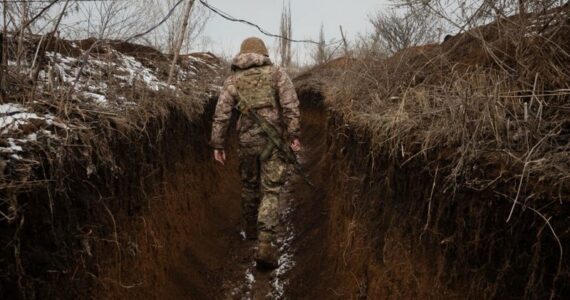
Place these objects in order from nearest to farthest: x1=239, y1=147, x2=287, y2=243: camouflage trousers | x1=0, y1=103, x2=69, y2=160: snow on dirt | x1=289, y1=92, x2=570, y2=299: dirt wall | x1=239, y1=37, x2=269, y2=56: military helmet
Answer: x1=289, y1=92, x2=570, y2=299: dirt wall, x1=0, y1=103, x2=69, y2=160: snow on dirt, x1=239, y1=147, x2=287, y2=243: camouflage trousers, x1=239, y1=37, x2=269, y2=56: military helmet

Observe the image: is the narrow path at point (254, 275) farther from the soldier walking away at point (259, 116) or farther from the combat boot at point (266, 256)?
the soldier walking away at point (259, 116)

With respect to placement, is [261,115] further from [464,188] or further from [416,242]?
[464,188]

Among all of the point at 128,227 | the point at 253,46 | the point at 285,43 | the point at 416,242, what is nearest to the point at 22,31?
the point at 128,227

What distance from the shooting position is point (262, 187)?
475 cm

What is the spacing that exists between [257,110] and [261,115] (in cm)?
8

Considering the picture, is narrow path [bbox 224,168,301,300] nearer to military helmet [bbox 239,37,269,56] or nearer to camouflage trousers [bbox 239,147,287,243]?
camouflage trousers [bbox 239,147,287,243]

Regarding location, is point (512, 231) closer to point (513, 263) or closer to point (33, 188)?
point (513, 263)

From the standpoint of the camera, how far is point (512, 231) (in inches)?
72.7

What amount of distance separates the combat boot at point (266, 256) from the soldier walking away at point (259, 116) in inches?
13.5

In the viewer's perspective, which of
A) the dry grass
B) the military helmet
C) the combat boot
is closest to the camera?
the dry grass

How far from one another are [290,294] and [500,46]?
3052mm

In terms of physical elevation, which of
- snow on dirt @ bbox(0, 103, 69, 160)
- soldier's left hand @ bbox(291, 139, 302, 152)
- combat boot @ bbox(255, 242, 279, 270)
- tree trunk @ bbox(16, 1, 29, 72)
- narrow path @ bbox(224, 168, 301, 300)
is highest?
tree trunk @ bbox(16, 1, 29, 72)

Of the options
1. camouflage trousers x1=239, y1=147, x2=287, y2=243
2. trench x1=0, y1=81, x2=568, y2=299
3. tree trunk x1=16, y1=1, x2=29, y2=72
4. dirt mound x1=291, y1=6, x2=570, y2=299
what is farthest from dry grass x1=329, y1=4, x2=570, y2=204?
tree trunk x1=16, y1=1, x2=29, y2=72

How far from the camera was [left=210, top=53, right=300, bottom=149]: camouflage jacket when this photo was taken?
15.7 feet
